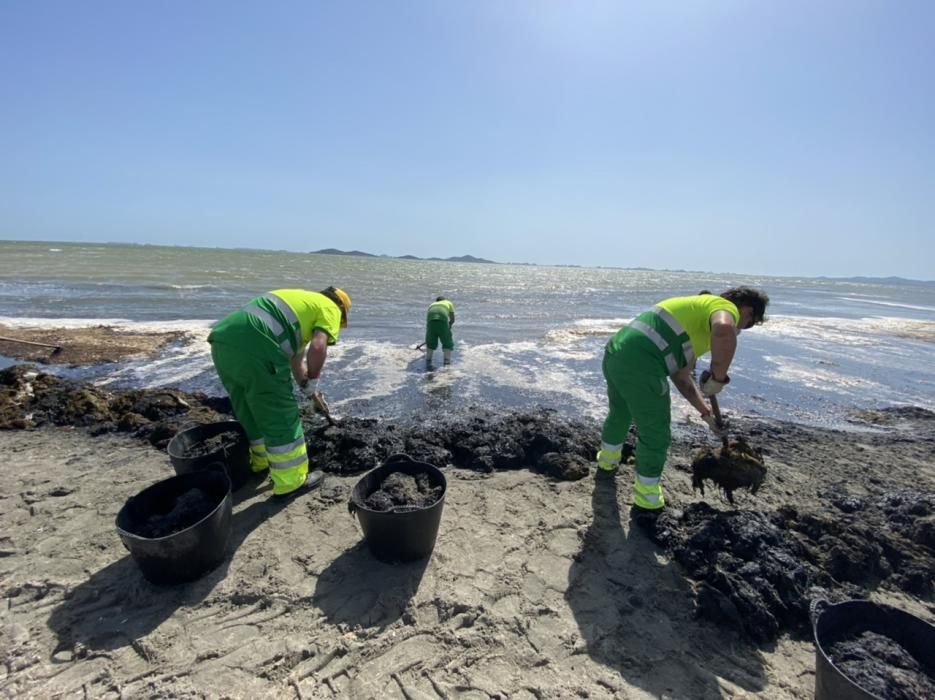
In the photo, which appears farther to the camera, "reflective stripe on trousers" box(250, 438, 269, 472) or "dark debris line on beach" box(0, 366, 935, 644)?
"reflective stripe on trousers" box(250, 438, 269, 472)

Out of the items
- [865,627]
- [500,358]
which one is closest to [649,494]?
[865,627]

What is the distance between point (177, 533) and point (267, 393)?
4.17ft

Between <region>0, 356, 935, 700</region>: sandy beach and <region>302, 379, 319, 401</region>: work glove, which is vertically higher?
<region>302, 379, 319, 401</region>: work glove

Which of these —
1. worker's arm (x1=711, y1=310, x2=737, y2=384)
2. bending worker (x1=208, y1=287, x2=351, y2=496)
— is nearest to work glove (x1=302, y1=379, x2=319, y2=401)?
bending worker (x1=208, y1=287, x2=351, y2=496)

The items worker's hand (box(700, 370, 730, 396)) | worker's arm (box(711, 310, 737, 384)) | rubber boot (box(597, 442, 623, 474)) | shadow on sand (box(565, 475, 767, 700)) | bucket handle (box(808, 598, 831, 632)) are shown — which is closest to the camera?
bucket handle (box(808, 598, 831, 632))

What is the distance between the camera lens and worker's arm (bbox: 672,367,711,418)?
385 centimetres

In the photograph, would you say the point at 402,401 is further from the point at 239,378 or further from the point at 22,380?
the point at 22,380

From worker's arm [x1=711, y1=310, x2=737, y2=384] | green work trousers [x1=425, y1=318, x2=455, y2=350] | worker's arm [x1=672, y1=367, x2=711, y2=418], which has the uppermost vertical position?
worker's arm [x1=711, y1=310, x2=737, y2=384]

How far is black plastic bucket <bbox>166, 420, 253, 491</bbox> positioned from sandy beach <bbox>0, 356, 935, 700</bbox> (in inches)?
8.4

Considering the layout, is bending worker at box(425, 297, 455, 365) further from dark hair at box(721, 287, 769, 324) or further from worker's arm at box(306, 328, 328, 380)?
dark hair at box(721, 287, 769, 324)

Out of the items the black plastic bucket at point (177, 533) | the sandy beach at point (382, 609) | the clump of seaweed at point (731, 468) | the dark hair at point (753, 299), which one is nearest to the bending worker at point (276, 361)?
the sandy beach at point (382, 609)

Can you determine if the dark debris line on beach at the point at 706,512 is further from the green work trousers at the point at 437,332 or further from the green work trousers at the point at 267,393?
the green work trousers at the point at 437,332

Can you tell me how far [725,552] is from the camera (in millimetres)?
3418

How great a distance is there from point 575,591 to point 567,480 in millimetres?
1639
